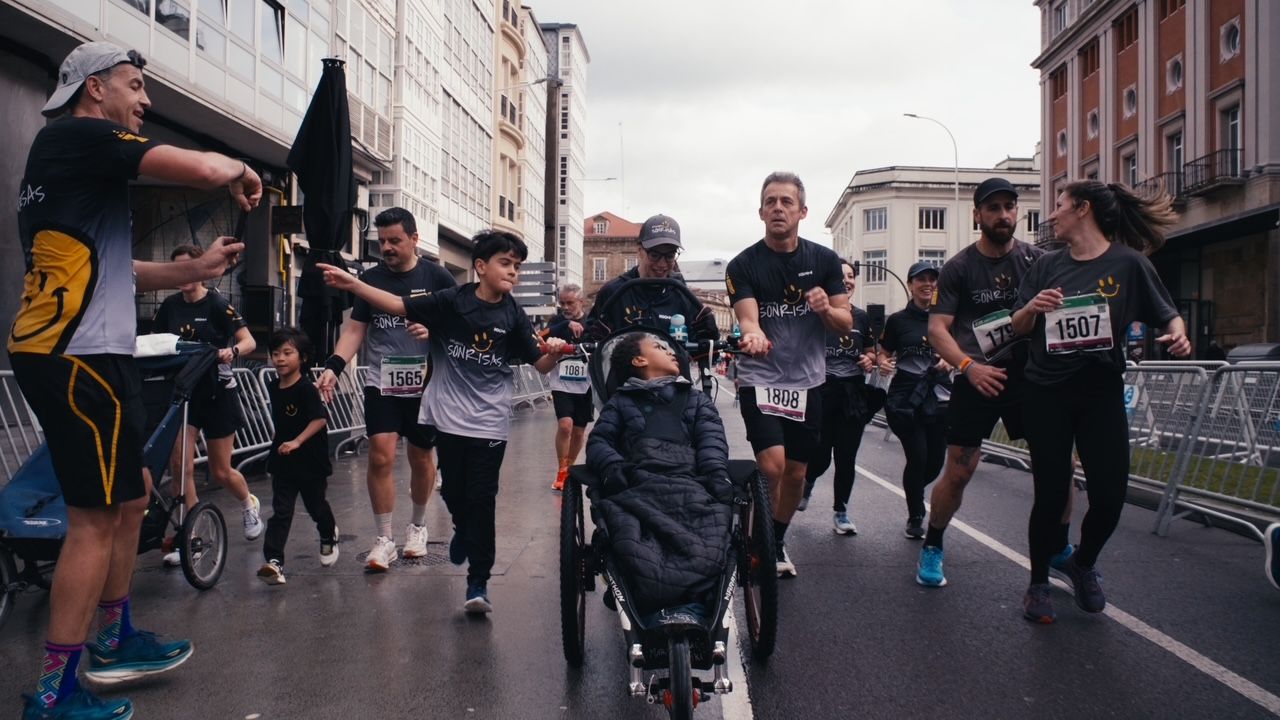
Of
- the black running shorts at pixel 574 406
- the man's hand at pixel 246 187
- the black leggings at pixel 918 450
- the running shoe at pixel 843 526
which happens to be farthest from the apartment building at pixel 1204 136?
the man's hand at pixel 246 187

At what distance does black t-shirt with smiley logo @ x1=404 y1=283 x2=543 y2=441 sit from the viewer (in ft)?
17.3

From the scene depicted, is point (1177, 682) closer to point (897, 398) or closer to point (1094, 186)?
point (1094, 186)

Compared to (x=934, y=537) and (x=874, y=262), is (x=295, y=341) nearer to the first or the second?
(x=934, y=537)

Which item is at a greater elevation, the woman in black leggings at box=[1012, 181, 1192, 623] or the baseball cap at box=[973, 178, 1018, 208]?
the baseball cap at box=[973, 178, 1018, 208]

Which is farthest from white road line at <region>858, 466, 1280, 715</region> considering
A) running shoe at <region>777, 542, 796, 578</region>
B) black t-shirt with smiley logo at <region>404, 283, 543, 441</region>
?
black t-shirt with smiley logo at <region>404, 283, 543, 441</region>

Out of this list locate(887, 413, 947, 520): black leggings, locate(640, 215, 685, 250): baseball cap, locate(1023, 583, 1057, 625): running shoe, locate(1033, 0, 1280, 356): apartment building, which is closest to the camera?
locate(1023, 583, 1057, 625): running shoe

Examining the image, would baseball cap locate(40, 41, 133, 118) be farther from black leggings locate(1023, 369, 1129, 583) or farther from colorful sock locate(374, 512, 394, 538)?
black leggings locate(1023, 369, 1129, 583)

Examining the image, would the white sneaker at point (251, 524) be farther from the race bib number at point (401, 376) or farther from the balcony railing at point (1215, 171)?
the balcony railing at point (1215, 171)

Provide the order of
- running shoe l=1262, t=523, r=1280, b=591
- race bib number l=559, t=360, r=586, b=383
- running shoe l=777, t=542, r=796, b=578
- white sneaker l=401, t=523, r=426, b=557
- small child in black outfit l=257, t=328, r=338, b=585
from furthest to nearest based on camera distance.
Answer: race bib number l=559, t=360, r=586, b=383, white sneaker l=401, t=523, r=426, b=557, small child in black outfit l=257, t=328, r=338, b=585, running shoe l=777, t=542, r=796, b=578, running shoe l=1262, t=523, r=1280, b=591

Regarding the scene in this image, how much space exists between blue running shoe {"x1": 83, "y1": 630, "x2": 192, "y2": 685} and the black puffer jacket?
1868mm

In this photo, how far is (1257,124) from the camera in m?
29.0

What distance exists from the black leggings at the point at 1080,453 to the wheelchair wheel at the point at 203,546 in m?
4.44

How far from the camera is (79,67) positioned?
11.3 feet

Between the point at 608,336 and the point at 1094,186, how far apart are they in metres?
2.61
